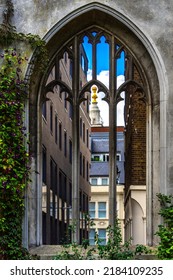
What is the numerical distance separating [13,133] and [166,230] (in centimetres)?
317

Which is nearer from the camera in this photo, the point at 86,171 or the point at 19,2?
the point at 19,2

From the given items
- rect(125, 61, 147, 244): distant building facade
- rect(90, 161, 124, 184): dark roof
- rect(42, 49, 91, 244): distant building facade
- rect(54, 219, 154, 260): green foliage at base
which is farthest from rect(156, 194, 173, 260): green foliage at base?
rect(90, 161, 124, 184): dark roof

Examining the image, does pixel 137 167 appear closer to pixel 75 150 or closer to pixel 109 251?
pixel 75 150

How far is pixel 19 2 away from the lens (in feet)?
45.4

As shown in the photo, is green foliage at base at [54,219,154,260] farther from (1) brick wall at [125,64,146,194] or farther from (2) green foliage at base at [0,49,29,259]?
(1) brick wall at [125,64,146,194]

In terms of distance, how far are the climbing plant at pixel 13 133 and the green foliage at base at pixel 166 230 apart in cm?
232

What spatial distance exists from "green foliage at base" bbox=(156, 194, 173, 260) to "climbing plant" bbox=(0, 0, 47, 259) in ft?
7.61

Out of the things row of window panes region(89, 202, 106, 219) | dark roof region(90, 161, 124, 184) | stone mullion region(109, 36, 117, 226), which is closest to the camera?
stone mullion region(109, 36, 117, 226)

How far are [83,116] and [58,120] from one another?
4.24 meters

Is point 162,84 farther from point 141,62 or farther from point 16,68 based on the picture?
point 16,68

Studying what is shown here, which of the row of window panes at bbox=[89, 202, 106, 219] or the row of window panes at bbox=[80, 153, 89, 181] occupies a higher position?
the row of window panes at bbox=[80, 153, 89, 181]

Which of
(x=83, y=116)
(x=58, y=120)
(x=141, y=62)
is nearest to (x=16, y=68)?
(x=141, y=62)

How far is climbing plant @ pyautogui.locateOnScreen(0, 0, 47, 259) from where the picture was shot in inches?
A: 514
